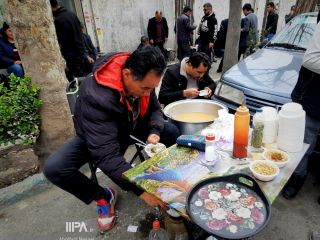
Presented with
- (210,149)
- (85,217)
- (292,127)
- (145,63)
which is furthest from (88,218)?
(292,127)

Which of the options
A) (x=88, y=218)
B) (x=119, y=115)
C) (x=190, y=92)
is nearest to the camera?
(x=119, y=115)

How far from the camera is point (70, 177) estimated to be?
2.11 meters

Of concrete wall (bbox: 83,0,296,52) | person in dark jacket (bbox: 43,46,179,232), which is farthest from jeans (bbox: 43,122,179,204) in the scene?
concrete wall (bbox: 83,0,296,52)

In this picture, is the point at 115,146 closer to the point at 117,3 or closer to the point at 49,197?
the point at 49,197

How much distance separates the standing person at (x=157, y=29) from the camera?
8.16 meters

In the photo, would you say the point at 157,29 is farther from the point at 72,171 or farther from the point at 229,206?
the point at 229,206

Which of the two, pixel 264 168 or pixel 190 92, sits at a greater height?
pixel 264 168

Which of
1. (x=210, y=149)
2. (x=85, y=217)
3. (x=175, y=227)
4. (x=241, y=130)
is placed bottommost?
(x=85, y=217)

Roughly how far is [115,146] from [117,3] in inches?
288

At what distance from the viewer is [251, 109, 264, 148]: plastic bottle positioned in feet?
5.92

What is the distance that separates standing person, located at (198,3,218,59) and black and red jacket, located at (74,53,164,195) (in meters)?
5.61

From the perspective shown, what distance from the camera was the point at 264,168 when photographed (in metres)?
1.62

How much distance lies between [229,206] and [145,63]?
1.06 m

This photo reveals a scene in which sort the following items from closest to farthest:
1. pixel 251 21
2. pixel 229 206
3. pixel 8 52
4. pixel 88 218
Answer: pixel 229 206 < pixel 88 218 < pixel 8 52 < pixel 251 21
